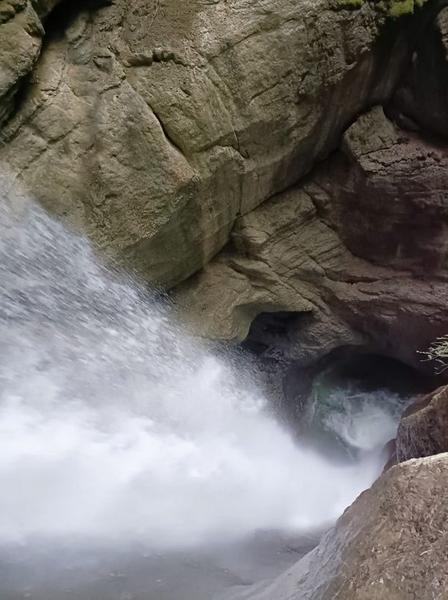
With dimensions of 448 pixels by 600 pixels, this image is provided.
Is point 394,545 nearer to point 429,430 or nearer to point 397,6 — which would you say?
point 429,430

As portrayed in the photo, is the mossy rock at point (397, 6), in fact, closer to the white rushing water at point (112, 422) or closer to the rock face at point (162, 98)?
the rock face at point (162, 98)

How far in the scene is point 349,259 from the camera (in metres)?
8.02

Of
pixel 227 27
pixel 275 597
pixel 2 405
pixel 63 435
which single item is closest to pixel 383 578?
pixel 275 597

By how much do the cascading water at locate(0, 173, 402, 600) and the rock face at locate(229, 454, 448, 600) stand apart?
1817 millimetres

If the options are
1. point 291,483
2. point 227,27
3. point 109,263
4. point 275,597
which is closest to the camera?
point 275,597

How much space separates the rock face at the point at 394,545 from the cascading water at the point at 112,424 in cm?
182

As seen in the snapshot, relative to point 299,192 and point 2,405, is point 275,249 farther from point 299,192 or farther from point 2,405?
point 2,405

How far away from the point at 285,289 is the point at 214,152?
8.43 feet

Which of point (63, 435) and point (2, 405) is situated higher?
point (2, 405)

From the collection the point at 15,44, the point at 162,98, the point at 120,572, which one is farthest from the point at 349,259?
the point at 120,572

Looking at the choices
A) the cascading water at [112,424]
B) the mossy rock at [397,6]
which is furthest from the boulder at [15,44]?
the mossy rock at [397,6]

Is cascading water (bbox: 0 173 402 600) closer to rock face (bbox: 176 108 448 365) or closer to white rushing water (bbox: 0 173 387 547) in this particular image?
white rushing water (bbox: 0 173 387 547)

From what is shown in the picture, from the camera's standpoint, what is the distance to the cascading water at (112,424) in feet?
12.9

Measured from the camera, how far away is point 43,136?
5086 millimetres
